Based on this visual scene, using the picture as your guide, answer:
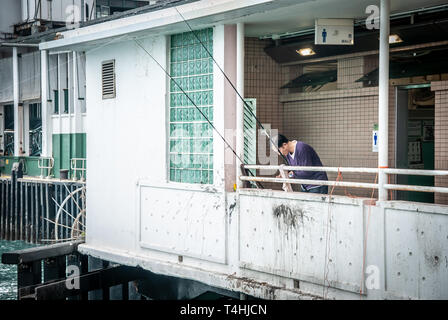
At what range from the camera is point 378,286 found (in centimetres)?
658

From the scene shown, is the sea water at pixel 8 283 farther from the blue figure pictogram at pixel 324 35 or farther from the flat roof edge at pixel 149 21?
the blue figure pictogram at pixel 324 35

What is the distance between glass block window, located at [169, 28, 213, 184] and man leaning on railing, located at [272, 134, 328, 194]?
1.09 meters

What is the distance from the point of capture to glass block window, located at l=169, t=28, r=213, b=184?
8609 millimetres

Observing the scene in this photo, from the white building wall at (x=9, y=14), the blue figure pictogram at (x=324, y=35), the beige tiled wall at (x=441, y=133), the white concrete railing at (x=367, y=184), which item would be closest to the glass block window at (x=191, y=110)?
the white concrete railing at (x=367, y=184)

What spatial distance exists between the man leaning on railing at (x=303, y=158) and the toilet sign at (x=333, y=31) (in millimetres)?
1494

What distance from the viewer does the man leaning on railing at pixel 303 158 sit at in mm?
8234

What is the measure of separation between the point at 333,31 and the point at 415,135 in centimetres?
289

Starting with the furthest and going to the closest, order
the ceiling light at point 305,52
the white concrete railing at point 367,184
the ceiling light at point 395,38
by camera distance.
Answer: the ceiling light at point 305,52
the ceiling light at point 395,38
the white concrete railing at point 367,184

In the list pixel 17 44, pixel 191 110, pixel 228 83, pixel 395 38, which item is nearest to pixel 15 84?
pixel 17 44

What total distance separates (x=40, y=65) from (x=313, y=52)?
20.5m

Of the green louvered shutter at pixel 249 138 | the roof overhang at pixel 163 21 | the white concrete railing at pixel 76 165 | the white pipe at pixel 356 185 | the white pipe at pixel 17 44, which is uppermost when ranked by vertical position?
the white pipe at pixel 17 44

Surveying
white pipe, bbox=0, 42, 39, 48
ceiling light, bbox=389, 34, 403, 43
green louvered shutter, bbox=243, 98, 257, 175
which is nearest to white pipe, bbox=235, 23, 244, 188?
green louvered shutter, bbox=243, 98, 257, 175

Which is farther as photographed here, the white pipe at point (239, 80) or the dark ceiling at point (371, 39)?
the dark ceiling at point (371, 39)

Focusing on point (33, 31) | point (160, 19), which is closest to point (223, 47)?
point (160, 19)
